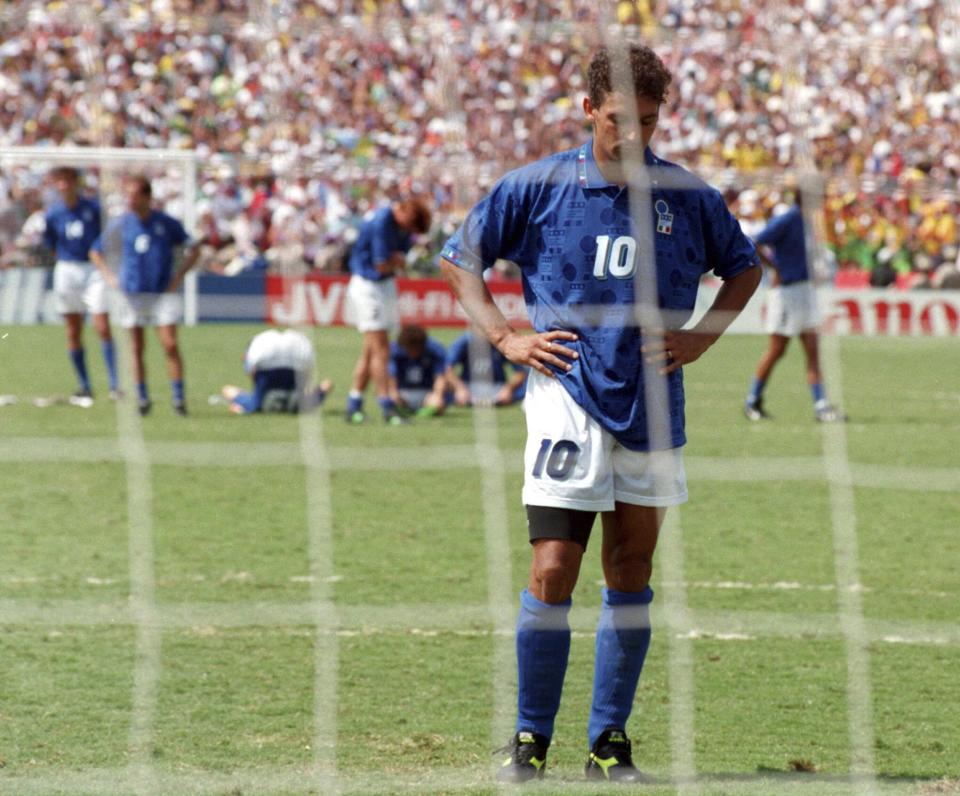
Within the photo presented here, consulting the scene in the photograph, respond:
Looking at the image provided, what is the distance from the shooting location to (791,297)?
13.0 m

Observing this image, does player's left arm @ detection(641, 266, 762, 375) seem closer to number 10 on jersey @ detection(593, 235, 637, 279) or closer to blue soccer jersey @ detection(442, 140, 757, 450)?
blue soccer jersey @ detection(442, 140, 757, 450)

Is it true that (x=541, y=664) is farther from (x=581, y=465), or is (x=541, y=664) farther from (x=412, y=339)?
(x=412, y=339)

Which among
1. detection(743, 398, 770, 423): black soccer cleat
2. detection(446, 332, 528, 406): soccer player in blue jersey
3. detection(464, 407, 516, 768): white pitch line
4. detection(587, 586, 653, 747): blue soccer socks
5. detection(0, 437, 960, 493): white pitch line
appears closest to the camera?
detection(587, 586, 653, 747): blue soccer socks

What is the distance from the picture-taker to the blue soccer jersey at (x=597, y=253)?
406cm

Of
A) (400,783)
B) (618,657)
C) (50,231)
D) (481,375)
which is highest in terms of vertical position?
(50,231)

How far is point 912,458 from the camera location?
11078mm

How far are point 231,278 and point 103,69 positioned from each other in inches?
260

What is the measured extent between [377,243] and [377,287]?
0.35 metres

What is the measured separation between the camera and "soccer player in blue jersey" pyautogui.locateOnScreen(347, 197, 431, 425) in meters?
12.5

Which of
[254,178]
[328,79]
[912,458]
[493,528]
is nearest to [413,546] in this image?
[493,528]

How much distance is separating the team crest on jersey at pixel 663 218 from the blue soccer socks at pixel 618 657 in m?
0.95

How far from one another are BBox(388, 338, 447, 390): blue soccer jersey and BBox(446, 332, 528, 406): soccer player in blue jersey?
149mm

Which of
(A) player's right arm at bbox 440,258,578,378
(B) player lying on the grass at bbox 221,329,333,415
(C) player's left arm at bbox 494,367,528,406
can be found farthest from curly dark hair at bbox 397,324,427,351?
(A) player's right arm at bbox 440,258,578,378

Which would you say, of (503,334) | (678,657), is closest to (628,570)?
(503,334)
